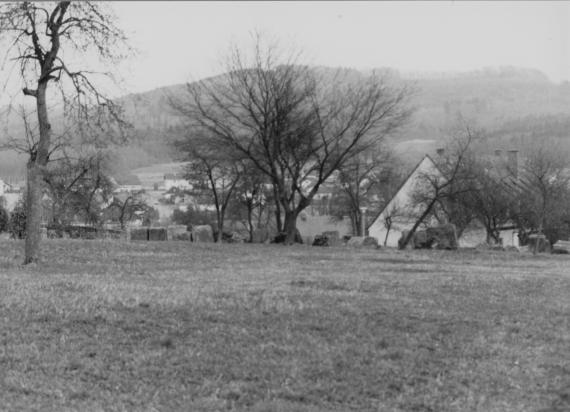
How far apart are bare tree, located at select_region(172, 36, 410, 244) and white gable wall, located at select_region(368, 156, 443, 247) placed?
82.9 feet

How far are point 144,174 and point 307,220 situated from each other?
3453 cm

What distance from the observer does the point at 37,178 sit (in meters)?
18.8

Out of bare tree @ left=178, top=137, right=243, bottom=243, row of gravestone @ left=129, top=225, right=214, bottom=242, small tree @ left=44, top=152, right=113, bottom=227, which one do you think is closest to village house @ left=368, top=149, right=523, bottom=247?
bare tree @ left=178, top=137, right=243, bottom=243

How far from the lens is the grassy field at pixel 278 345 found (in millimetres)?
7484

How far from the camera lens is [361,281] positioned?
1630cm

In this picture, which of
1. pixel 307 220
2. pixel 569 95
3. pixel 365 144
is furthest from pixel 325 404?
pixel 307 220

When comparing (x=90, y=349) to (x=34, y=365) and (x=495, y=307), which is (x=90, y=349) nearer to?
(x=34, y=365)

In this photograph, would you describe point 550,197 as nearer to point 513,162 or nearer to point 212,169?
point 513,162

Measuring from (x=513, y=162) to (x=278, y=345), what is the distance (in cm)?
6291

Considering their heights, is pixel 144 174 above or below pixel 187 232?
above

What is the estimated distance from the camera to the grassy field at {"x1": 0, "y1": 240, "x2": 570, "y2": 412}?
24.6ft

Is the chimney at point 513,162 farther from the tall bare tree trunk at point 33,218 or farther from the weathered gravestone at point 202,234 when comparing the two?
the tall bare tree trunk at point 33,218

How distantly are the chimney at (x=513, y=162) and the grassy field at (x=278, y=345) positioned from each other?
5241 cm

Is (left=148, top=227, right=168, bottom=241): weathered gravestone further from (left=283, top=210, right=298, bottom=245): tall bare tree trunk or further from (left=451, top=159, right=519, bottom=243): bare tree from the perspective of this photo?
(left=451, top=159, right=519, bottom=243): bare tree
